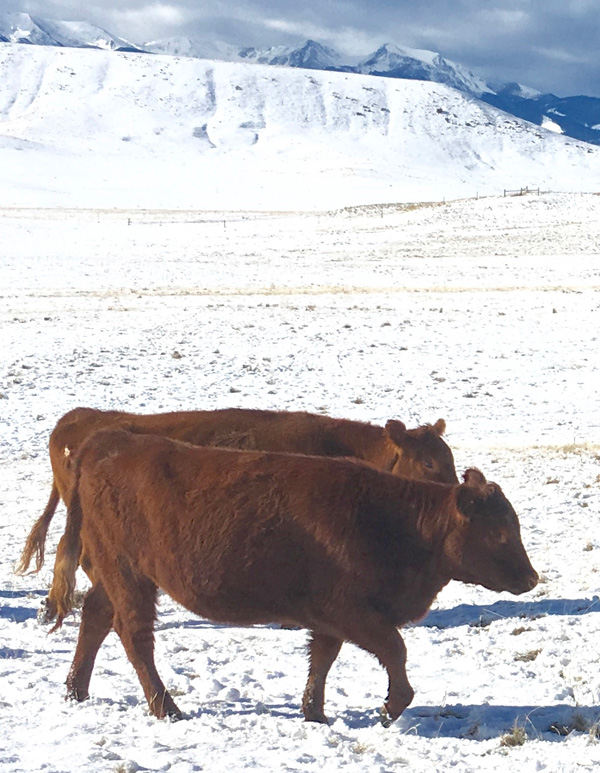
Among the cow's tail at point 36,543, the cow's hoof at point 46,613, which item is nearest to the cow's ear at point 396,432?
the cow's tail at point 36,543

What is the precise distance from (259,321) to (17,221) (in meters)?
43.0

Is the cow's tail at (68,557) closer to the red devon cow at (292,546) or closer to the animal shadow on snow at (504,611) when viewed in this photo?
the red devon cow at (292,546)

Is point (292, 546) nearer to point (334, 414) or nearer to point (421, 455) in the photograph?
point (421, 455)

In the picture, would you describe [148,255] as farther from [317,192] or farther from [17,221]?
[317,192]

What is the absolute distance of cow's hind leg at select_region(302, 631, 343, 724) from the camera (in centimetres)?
522

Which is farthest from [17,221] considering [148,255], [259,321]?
[259,321]

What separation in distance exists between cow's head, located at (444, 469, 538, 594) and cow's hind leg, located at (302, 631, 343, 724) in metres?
0.88

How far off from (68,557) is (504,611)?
3.65 meters

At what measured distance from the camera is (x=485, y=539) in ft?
16.9

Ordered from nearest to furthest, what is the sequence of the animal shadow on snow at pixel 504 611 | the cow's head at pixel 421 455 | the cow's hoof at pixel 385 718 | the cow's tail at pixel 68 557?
1. the cow's hoof at pixel 385 718
2. the cow's tail at pixel 68 557
3. the animal shadow on snow at pixel 504 611
4. the cow's head at pixel 421 455

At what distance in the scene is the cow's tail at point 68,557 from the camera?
6.02 metres

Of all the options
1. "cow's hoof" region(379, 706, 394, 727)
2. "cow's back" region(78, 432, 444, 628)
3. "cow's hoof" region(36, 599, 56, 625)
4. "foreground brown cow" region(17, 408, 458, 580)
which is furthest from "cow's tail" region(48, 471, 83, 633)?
"cow's hoof" region(379, 706, 394, 727)

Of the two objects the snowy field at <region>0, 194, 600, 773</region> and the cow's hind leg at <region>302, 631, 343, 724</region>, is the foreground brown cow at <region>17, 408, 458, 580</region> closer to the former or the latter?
the snowy field at <region>0, 194, 600, 773</region>

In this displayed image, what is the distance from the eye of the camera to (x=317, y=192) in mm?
125250
